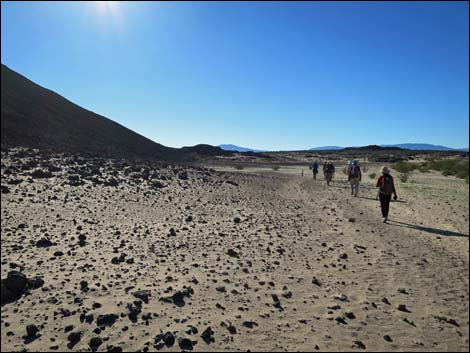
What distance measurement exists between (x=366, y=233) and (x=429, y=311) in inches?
196

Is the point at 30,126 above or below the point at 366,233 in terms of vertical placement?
above

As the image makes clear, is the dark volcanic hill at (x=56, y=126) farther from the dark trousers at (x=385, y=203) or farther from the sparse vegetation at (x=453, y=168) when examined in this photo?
the sparse vegetation at (x=453, y=168)

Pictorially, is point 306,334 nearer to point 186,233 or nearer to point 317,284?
point 317,284

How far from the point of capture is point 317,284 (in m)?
6.30

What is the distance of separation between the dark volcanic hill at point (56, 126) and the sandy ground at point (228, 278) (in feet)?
67.3

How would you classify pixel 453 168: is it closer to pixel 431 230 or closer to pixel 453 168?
pixel 453 168

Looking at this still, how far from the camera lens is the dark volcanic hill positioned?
3133 cm

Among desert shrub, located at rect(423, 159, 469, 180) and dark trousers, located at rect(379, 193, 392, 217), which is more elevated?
desert shrub, located at rect(423, 159, 469, 180)

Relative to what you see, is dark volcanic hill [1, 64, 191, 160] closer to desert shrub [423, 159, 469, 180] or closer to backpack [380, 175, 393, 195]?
backpack [380, 175, 393, 195]

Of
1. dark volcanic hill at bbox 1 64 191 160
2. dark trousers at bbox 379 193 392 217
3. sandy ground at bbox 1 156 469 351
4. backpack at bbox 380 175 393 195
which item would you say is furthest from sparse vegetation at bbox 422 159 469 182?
Answer: dark volcanic hill at bbox 1 64 191 160

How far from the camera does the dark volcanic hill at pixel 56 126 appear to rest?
31328 millimetres

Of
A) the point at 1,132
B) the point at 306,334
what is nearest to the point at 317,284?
the point at 306,334

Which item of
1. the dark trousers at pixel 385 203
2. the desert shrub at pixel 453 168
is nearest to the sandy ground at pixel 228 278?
the dark trousers at pixel 385 203

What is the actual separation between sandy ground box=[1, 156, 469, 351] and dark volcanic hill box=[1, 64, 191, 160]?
67.3 feet
